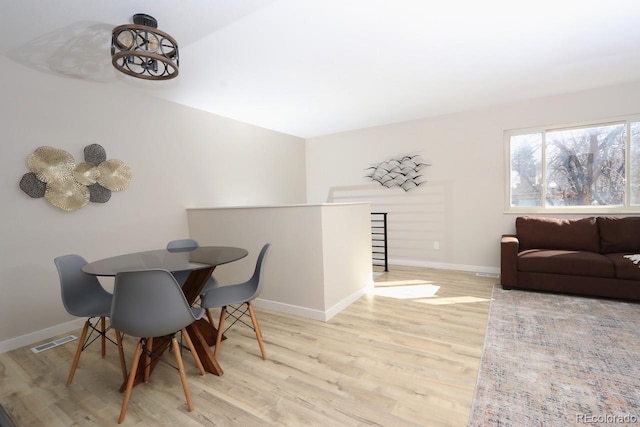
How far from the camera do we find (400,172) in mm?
4867

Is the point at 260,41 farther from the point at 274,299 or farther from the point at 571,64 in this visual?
the point at 571,64

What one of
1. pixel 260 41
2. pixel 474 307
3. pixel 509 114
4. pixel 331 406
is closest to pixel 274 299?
pixel 331 406

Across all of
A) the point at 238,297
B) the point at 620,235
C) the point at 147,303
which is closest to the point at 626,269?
the point at 620,235

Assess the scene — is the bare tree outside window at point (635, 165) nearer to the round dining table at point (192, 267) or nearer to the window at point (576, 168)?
the window at point (576, 168)

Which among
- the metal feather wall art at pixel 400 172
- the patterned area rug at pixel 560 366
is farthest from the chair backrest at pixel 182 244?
the metal feather wall art at pixel 400 172

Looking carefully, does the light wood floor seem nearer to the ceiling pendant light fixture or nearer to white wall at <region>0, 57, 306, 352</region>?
white wall at <region>0, 57, 306, 352</region>

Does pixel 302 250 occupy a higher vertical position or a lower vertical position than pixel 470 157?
lower

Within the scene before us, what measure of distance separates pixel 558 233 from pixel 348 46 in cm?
334

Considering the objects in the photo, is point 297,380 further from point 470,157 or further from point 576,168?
point 576,168

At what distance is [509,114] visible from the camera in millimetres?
4043

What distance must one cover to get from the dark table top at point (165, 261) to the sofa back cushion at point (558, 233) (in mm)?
3583

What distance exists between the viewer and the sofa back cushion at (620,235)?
3211mm

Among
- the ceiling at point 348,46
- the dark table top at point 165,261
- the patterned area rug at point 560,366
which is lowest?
the patterned area rug at point 560,366

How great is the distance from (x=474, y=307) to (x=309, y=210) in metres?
1.95
